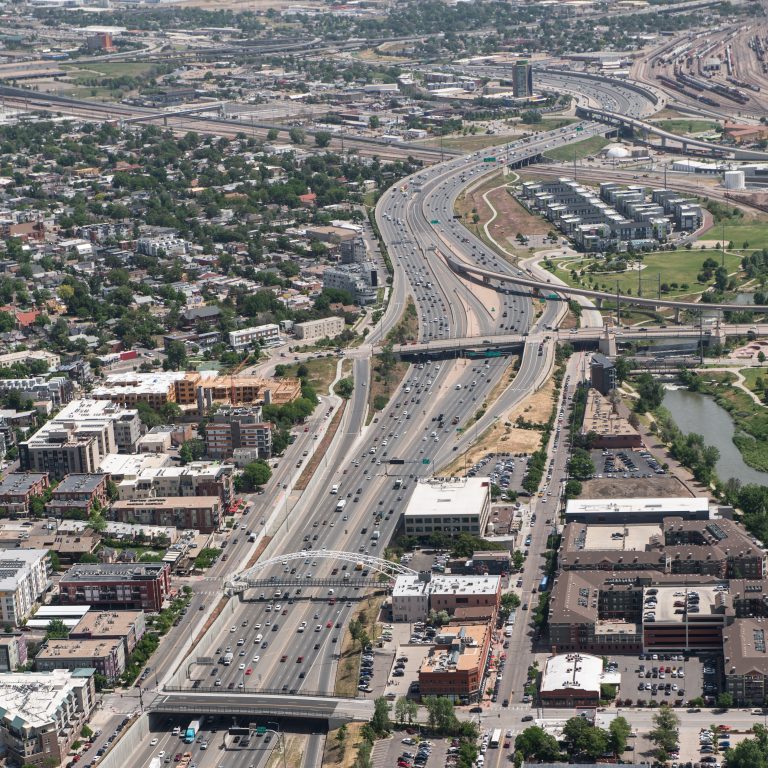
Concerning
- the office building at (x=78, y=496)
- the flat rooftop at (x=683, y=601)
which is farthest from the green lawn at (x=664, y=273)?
the flat rooftop at (x=683, y=601)

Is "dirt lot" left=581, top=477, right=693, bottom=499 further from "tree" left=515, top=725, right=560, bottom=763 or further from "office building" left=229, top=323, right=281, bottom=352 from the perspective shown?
"office building" left=229, top=323, right=281, bottom=352

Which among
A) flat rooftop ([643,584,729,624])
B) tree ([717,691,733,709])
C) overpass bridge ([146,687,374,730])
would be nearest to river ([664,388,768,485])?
flat rooftop ([643,584,729,624])

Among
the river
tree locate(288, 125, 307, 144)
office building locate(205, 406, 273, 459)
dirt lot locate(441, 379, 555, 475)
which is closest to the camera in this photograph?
the river

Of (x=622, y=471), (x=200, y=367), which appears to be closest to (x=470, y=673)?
(x=622, y=471)

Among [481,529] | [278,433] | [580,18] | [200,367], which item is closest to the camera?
[481,529]

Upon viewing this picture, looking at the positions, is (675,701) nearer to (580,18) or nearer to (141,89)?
(141,89)

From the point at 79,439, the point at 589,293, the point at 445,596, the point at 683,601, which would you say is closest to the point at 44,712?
the point at 445,596
